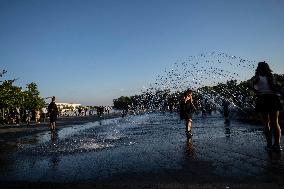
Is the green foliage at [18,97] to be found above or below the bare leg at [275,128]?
above

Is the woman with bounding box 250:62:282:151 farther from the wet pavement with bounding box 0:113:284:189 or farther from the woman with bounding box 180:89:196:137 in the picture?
the woman with bounding box 180:89:196:137

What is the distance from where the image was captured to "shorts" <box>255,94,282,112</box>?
8336 mm

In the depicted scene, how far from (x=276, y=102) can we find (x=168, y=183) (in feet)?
13.6

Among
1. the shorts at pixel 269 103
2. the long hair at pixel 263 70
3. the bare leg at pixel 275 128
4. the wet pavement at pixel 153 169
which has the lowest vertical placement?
the wet pavement at pixel 153 169

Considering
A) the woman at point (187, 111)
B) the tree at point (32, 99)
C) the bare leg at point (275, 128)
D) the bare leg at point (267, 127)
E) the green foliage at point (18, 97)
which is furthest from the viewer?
the tree at point (32, 99)

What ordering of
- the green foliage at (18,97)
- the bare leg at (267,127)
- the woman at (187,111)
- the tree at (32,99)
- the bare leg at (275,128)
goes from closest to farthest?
1. the bare leg at (275,128)
2. the bare leg at (267,127)
3. the woman at (187,111)
4. the green foliage at (18,97)
5. the tree at (32,99)

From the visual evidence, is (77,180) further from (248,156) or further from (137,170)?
(248,156)

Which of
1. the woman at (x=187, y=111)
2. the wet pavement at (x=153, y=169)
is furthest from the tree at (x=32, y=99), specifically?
the wet pavement at (x=153, y=169)

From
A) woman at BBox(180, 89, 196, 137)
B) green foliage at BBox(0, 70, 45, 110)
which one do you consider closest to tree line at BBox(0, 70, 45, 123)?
green foliage at BBox(0, 70, 45, 110)

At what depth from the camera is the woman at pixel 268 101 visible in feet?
27.4

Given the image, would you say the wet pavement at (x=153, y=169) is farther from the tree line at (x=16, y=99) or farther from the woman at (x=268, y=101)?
the tree line at (x=16, y=99)

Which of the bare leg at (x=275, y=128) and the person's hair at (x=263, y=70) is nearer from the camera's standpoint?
the bare leg at (x=275, y=128)

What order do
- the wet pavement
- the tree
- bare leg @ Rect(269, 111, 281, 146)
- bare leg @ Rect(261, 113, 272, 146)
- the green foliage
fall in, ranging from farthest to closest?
the tree → the green foliage → bare leg @ Rect(261, 113, 272, 146) → bare leg @ Rect(269, 111, 281, 146) → the wet pavement

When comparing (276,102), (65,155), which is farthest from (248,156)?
(65,155)
